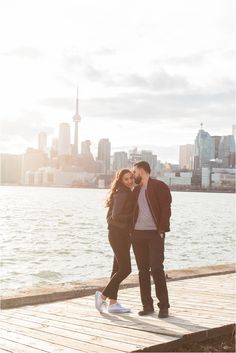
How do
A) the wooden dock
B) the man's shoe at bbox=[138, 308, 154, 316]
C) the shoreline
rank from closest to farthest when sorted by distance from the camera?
the wooden dock < the man's shoe at bbox=[138, 308, 154, 316] < the shoreline

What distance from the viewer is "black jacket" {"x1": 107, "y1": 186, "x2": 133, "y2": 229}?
25.4 ft

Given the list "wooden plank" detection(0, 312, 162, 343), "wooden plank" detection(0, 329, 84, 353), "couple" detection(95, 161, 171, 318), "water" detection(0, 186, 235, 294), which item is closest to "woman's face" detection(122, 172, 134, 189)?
"couple" detection(95, 161, 171, 318)

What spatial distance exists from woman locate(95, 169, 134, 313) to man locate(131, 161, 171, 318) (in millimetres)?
107

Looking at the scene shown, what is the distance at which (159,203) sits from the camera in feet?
24.9

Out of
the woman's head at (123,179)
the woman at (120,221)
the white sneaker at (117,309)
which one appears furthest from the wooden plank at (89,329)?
the woman's head at (123,179)

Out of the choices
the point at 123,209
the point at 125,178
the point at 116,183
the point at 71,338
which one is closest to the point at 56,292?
the point at 123,209

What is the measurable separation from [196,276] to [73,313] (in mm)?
4032

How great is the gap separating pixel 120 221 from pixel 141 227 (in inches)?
11.5

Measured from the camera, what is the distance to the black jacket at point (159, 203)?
295 inches

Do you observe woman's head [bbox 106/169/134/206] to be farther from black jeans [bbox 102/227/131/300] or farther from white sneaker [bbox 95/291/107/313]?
white sneaker [bbox 95/291/107/313]

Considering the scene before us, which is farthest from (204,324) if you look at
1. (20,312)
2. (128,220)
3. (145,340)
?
(20,312)

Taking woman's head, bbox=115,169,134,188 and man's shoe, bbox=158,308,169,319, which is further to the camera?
woman's head, bbox=115,169,134,188

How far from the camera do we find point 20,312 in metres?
8.03

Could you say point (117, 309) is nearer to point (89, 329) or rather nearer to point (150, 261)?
point (150, 261)
